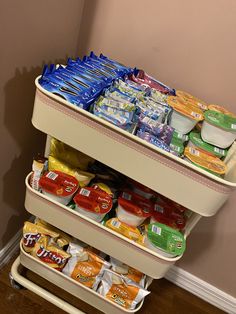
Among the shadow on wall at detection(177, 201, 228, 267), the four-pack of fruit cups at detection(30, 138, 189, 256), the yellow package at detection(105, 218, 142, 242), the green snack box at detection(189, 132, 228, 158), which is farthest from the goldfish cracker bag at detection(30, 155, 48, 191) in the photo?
the shadow on wall at detection(177, 201, 228, 267)

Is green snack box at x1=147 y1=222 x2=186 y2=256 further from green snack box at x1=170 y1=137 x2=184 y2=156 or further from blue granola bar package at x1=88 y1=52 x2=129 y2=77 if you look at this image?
blue granola bar package at x1=88 y1=52 x2=129 y2=77

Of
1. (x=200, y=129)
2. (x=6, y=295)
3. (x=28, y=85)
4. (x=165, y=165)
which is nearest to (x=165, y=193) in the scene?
(x=165, y=165)

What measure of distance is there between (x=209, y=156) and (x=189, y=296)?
3.00 feet

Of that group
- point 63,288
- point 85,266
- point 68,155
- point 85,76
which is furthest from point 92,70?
point 63,288

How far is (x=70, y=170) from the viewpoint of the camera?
1.12 meters

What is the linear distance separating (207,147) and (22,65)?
590 mm

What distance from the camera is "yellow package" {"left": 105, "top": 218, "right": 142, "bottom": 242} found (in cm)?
108

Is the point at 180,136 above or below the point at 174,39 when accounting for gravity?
below

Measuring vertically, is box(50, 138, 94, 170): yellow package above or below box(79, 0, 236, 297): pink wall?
below

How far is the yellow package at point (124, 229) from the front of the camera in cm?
108

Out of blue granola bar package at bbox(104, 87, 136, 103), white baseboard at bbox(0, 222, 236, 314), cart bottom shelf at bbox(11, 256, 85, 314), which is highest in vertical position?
blue granola bar package at bbox(104, 87, 136, 103)

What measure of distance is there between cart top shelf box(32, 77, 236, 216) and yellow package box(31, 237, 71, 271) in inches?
18.0

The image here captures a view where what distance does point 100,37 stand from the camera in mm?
1229

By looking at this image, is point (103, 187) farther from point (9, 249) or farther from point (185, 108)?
point (9, 249)
